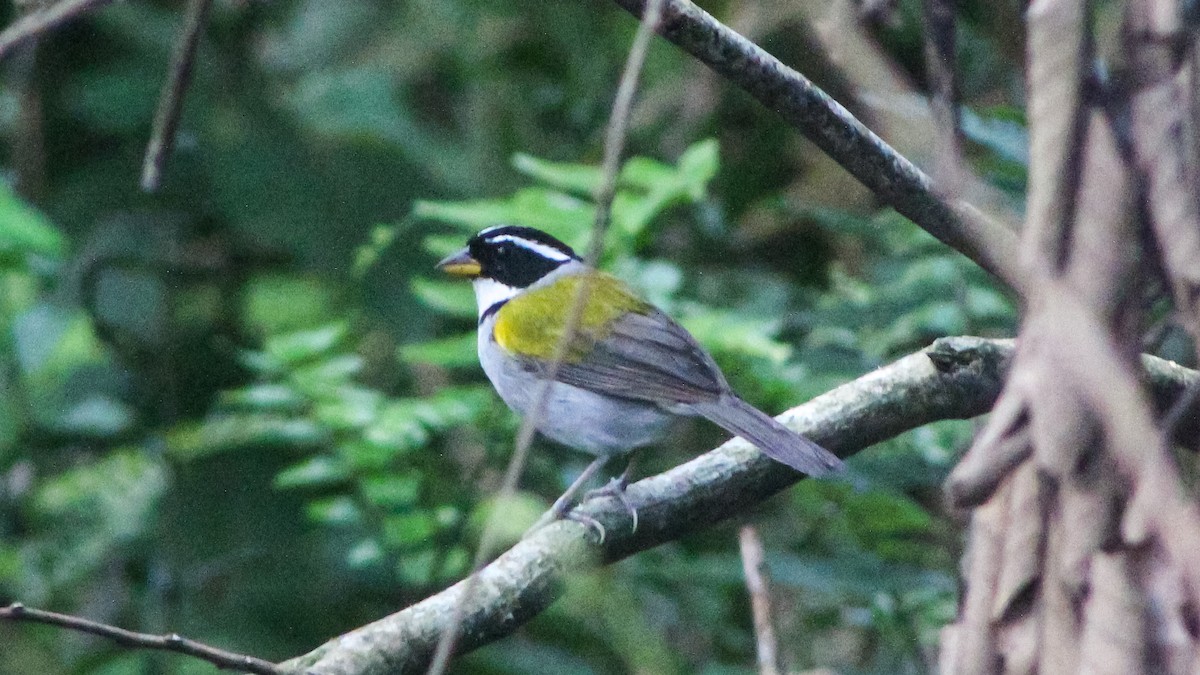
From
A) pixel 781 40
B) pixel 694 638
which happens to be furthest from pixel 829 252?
pixel 694 638

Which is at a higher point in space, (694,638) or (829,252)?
(829,252)

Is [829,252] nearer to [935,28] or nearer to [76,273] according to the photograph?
[76,273]

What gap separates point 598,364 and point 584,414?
0.69ft

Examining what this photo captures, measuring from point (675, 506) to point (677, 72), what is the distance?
352 centimetres

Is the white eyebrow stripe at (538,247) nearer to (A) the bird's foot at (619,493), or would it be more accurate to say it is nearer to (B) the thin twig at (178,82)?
(A) the bird's foot at (619,493)

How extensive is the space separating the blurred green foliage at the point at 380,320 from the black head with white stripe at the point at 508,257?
0.42 ft

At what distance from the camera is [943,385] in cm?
336

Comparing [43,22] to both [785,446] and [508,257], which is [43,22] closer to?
[785,446]

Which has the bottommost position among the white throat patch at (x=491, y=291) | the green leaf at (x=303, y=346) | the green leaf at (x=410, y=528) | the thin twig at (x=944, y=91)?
the thin twig at (x=944, y=91)

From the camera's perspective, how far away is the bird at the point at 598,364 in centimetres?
441

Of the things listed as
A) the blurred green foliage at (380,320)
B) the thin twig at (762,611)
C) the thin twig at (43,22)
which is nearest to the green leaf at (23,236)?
the blurred green foliage at (380,320)

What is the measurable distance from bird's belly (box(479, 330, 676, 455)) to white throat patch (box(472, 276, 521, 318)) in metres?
0.54

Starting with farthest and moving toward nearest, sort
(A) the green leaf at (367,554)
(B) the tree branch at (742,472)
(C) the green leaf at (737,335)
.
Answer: (A) the green leaf at (367,554)
(C) the green leaf at (737,335)
(B) the tree branch at (742,472)

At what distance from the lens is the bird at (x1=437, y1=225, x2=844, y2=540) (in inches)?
174
